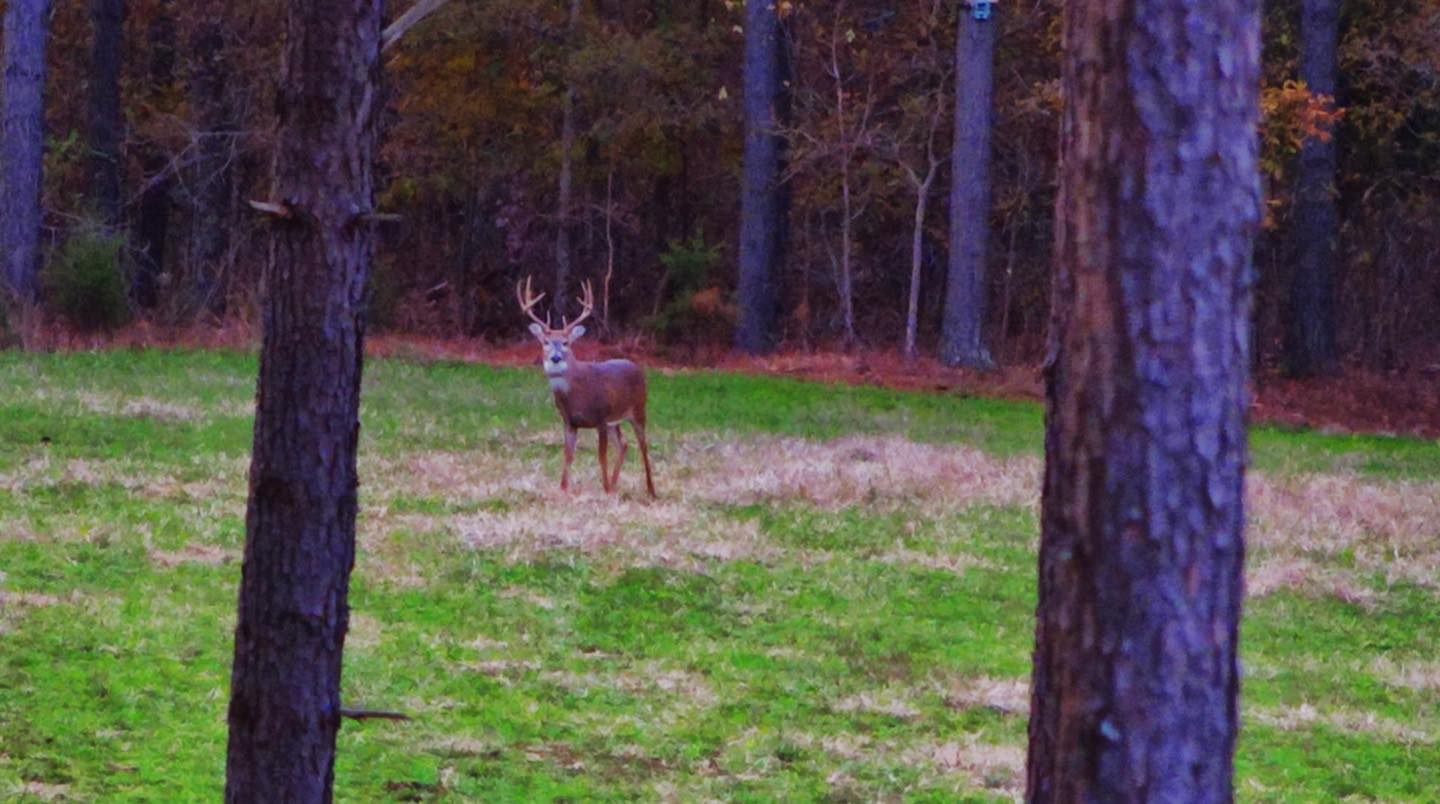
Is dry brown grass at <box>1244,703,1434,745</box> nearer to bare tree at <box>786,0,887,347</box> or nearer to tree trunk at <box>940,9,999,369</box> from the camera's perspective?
tree trunk at <box>940,9,999,369</box>

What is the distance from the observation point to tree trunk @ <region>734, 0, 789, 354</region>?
29.1 meters

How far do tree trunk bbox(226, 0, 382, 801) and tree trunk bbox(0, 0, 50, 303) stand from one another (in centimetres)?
2293

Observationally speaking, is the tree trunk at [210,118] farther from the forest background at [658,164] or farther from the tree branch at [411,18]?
the tree branch at [411,18]

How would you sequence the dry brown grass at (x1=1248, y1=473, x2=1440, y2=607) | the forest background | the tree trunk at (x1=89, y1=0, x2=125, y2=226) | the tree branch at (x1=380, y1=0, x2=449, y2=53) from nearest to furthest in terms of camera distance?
the tree branch at (x1=380, y1=0, x2=449, y2=53) → the dry brown grass at (x1=1248, y1=473, x2=1440, y2=607) → the forest background → the tree trunk at (x1=89, y1=0, x2=125, y2=226)

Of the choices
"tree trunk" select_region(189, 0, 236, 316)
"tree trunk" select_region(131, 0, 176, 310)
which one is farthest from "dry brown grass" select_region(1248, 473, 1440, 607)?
"tree trunk" select_region(131, 0, 176, 310)

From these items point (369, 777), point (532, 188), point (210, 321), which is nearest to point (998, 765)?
point (369, 777)

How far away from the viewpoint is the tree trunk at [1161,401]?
3703 millimetres

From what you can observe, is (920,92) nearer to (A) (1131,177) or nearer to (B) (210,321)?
(B) (210,321)

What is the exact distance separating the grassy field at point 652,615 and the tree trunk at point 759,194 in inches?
448

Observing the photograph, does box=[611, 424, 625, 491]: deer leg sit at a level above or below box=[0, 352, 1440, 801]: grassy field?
above

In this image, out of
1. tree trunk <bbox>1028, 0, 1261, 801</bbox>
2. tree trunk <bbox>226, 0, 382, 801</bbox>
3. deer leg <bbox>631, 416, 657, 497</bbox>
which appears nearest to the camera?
tree trunk <bbox>1028, 0, 1261, 801</bbox>

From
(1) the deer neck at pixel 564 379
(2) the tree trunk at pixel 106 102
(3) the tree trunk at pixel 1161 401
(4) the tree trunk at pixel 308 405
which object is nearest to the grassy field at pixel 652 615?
(1) the deer neck at pixel 564 379

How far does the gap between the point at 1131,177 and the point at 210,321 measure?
2497cm

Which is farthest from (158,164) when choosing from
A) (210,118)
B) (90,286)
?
(90,286)
